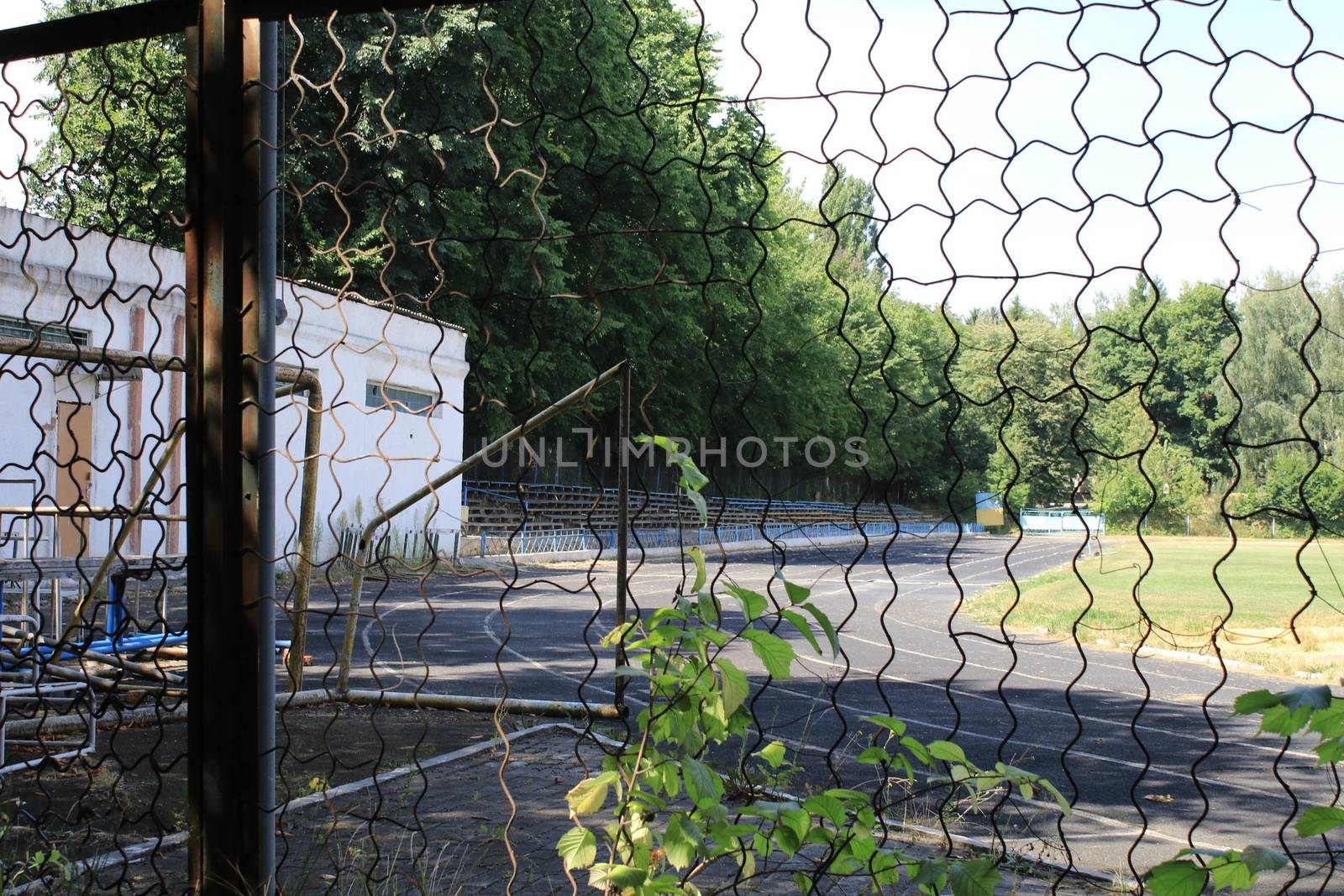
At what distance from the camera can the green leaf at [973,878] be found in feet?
5.77

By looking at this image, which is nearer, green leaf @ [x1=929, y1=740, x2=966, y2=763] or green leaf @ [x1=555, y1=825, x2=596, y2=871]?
green leaf @ [x1=929, y1=740, x2=966, y2=763]

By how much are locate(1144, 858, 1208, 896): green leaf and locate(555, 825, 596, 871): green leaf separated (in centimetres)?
90

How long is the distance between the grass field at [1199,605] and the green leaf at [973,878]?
6.21 meters

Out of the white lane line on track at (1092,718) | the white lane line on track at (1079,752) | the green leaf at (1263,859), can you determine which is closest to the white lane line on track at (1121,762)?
the white lane line on track at (1079,752)

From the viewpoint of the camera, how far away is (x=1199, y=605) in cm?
2167

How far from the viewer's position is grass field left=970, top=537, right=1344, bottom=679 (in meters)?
13.7

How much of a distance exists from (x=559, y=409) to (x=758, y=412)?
99.9 ft

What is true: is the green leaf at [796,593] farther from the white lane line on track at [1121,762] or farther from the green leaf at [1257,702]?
the white lane line on track at [1121,762]

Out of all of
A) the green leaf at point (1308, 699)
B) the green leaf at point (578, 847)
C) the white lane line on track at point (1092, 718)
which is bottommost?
the white lane line on track at point (1092, 718)

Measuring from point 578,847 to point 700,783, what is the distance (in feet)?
1.06

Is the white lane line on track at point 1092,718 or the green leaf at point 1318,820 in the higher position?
the green leaf at point 1318,820

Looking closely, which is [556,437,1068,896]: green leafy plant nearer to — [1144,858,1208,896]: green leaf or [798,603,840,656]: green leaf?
[798,603,840,656]: green leaf

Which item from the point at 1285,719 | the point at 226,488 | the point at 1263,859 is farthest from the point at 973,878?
the point at 226,488

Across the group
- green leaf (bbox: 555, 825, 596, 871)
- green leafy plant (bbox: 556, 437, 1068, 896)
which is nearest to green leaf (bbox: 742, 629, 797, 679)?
green leafy plant (bbox: 556, 437, 1068, 896)
